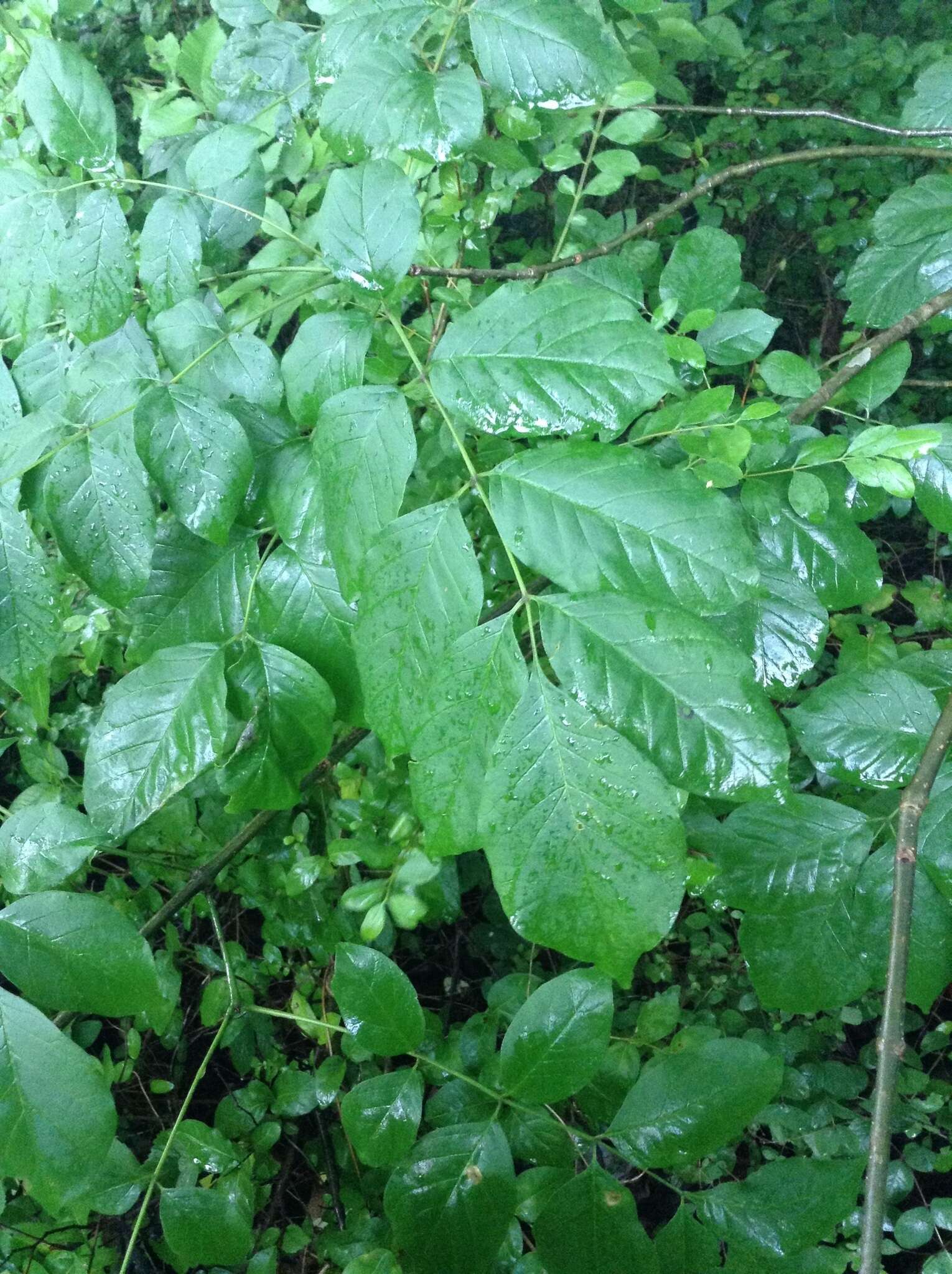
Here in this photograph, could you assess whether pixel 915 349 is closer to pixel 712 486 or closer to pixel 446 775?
pixel 712 486

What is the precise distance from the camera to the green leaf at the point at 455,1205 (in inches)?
38.7

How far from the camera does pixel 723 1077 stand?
1006mm

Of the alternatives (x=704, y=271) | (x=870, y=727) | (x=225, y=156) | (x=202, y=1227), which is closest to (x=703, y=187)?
(x=704, y=271)

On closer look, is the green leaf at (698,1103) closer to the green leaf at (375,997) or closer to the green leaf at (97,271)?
the green leaf at (375,997)

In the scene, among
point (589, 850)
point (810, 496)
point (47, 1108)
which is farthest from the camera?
point (810, 496)

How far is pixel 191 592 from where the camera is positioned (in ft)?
3.53

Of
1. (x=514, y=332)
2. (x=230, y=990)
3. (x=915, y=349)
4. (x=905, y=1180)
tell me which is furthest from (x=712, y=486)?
(x=915, y=349)

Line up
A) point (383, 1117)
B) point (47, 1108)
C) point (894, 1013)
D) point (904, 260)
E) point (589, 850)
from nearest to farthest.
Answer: point (589, 850)
point (894, 1013)
point (47, 1108)
point (383, 1117)
point (904, 260)

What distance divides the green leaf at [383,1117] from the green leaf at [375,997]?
4 cm

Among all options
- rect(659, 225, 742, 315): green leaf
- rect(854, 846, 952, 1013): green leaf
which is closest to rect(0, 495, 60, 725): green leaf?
rect(659, 225, 742, 315): green leaf

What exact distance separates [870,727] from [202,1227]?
111 cm

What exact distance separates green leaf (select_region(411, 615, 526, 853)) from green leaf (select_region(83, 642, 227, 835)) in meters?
0.34

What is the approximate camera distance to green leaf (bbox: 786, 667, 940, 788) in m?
0.98

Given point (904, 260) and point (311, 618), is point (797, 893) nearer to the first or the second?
point (311, 618)
